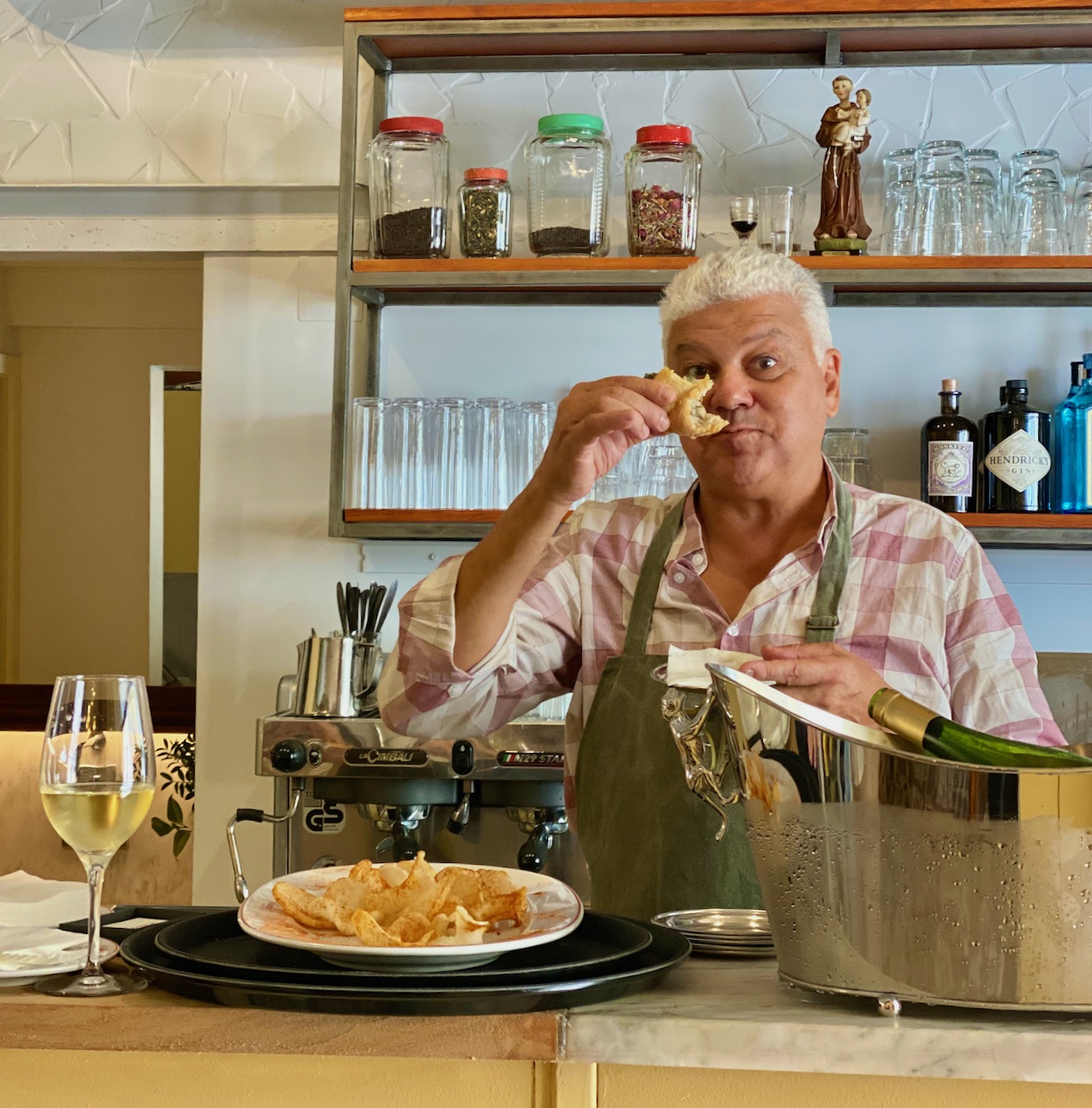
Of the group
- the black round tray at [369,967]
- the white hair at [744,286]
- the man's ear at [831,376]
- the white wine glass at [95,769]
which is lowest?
the black round tray at [369,967]

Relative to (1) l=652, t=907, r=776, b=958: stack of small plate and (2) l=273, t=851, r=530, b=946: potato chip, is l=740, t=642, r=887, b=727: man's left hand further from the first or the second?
(2) l=273, t=851, r=530, b=946: potato chip

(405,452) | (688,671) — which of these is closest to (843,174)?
(405,452)

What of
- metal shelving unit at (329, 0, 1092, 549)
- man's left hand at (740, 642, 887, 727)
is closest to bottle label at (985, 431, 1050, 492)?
metal shelving unit at (329, 0, 1092, 549)

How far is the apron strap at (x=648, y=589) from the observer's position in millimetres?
1723

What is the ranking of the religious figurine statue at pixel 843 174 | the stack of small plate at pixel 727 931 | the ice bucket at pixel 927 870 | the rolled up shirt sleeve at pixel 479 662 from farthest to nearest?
1. the religious figurine statue at pixel 843 174
2. the rolled up shirt sleeve at pixel 479 662
3. the stack of small plate at pixel 727 931
4. the ice bucket at pixel 927 870

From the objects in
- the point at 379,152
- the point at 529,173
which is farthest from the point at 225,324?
the point at 529,173

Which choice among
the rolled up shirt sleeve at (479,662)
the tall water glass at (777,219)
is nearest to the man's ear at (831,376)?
the rolled up shirt sleeve at (479,662)

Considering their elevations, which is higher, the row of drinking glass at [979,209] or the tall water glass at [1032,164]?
the tall water glass at [1032,164]

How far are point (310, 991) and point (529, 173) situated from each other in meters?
2.27

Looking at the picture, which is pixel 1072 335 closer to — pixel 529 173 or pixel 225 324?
pixel 529 173

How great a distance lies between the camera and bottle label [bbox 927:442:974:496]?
8.88 feet

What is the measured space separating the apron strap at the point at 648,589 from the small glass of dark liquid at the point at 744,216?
1.14 m

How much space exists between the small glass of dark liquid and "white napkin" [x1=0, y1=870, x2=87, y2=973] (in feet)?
6.49

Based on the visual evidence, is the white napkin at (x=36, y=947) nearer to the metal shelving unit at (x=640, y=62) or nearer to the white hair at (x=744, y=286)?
the white hair at (x=744, y=286)
